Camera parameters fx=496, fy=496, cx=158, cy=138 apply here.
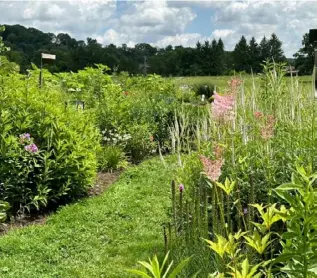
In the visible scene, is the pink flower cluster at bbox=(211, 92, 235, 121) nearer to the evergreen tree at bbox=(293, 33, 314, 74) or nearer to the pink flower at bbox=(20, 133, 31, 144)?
the pink flower at bbox=(20, 133, 31, 144)

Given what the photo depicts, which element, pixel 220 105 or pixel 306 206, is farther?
pixel 220 105

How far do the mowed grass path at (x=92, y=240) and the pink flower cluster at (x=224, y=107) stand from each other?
96 cm

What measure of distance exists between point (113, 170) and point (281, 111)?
160 inches

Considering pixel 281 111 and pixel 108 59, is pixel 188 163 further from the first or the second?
pixel 108 59

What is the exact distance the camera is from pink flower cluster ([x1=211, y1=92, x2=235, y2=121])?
3.17 metres

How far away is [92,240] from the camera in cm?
469

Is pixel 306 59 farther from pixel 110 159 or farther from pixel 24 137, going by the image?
pixel 24 137

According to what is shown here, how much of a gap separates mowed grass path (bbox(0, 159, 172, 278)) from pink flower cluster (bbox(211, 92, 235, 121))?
964 mm

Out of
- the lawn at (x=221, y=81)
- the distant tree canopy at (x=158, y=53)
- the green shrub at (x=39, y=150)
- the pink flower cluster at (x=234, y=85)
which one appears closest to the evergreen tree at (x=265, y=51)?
the lawn at (x=221, y=81)

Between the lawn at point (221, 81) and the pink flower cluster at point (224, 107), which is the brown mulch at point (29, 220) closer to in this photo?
the lawn at point (221, 81)

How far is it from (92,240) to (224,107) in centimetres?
217

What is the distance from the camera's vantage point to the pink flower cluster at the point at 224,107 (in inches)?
125

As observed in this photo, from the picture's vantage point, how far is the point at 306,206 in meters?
1.37

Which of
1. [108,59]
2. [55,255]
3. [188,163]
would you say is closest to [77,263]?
[55,255]
